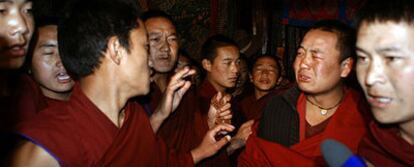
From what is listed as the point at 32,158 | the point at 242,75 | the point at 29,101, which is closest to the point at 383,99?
the point at 32,158

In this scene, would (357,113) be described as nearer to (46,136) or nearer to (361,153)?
(361,153)

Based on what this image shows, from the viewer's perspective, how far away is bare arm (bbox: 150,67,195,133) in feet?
7.14

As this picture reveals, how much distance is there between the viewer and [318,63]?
7.11 feet

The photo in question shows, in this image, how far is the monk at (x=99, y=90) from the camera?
151 centimetres

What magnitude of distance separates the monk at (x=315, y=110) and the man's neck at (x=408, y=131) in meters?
0.45

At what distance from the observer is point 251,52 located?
5.94 m

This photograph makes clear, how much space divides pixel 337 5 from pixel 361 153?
2411 mm

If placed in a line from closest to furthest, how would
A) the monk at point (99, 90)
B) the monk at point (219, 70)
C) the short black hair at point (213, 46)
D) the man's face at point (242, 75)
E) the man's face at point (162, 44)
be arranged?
the monk at point (99, 90), the man's face at point (162, 44), the monk at point (219, 70), the short black hair at point (213, 46), the man's face at point (242, 75)

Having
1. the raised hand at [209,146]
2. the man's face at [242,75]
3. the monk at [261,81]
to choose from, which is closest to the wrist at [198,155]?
the raised hand at [209,146]

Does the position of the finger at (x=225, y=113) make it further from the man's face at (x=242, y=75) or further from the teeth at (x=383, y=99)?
the man's face at (x=242, y=75)

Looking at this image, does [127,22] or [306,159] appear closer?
[127,22]

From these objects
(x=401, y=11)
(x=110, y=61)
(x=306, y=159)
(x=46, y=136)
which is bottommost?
(x=306, y=159)

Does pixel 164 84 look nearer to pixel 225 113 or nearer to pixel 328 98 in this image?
pixel 225 113

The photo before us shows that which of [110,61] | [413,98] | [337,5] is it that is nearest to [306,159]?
[413,98]
